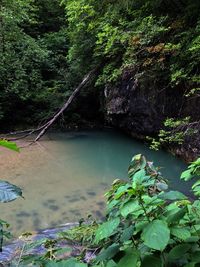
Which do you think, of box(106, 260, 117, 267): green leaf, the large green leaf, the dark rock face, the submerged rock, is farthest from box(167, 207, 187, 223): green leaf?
the dark rock face

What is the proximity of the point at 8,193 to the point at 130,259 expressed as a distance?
1.35 ft

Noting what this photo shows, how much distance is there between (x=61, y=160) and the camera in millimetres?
6582

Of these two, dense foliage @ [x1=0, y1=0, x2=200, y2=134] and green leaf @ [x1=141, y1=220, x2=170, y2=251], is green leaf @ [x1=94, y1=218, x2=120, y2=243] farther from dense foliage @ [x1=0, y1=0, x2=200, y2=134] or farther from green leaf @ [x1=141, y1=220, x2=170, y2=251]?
dense foliage @ [x1=0, y1=0, x2=200, y2=134]

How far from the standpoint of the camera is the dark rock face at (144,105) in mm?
6219

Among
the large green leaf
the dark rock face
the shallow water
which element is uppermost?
the large green leaf

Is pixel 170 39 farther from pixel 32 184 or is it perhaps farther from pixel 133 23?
pixel 32 184

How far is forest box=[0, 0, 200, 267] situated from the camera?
44.9 inches

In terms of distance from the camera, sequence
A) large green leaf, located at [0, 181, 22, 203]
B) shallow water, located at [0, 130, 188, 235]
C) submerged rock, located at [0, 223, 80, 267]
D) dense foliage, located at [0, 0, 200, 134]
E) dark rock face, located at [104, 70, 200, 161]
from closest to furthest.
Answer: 1. large green leaf, located at [0, 181, 22, 203]
2. submerged rock, located at [0, 223, 80, 267]
3. shallow water, located at [0, 130, 188, 235]
4. dense foliage, located at [0, 0, 200, 134]
5. dark rock face, located at [104, 70, 200, 161]

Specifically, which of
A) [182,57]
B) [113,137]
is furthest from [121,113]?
[182,57]

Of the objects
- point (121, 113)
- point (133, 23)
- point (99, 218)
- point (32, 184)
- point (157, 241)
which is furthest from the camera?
point (121, 113)

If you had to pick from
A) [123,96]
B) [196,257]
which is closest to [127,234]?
[196,257]

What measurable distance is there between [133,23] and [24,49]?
495 centimetres

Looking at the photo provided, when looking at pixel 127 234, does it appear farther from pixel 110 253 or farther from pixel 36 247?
pixel 36 247

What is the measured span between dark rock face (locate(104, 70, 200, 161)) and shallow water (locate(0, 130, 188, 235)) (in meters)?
0.41
